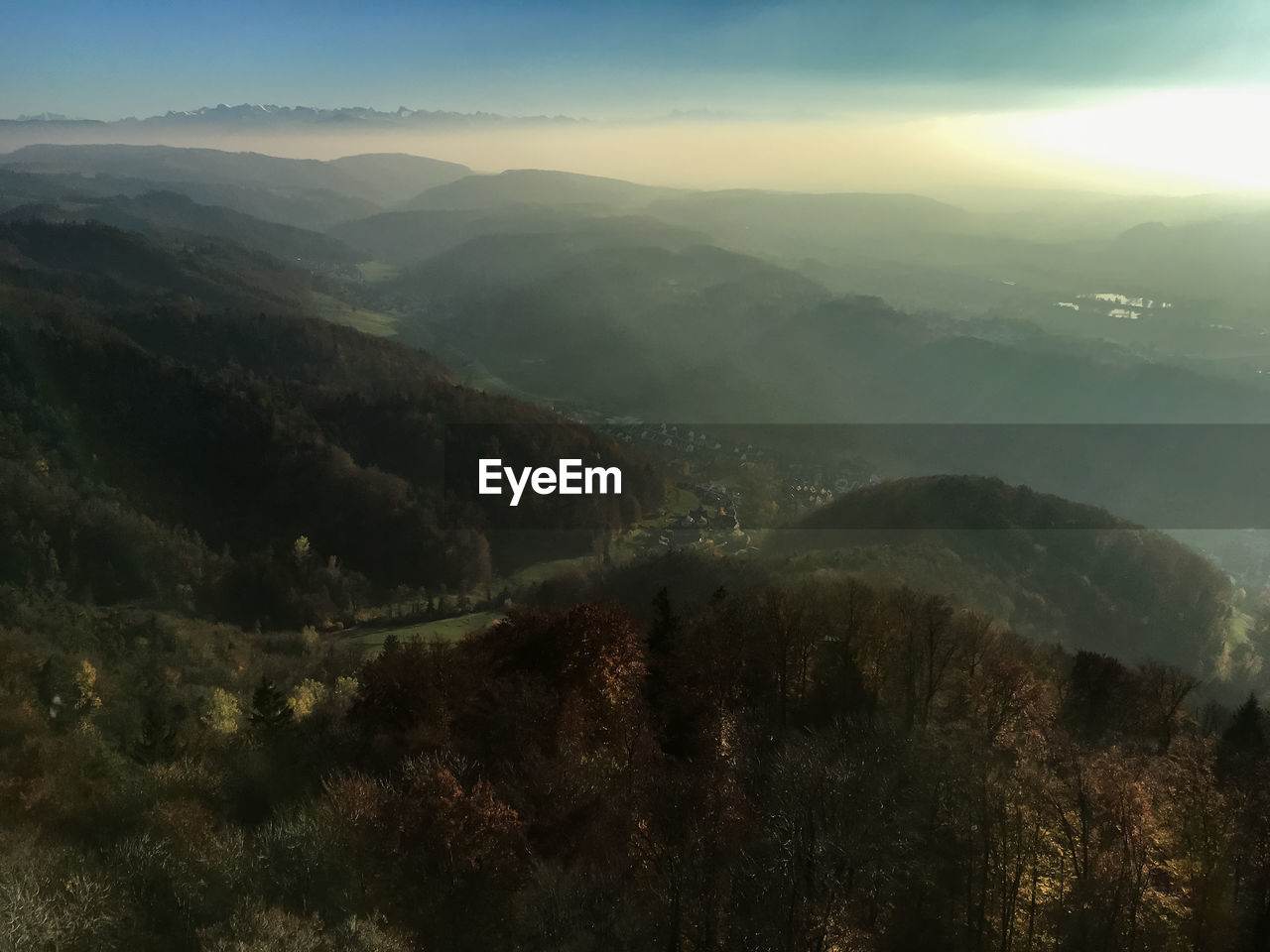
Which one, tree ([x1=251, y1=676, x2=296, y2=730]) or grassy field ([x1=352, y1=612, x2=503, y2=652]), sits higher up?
tree ([x1=251, y1=676, x2=296, y2=730])

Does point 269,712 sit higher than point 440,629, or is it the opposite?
point 269,712

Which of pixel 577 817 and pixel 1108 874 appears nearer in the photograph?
pixel 1108 874

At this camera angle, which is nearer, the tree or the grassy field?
the tree

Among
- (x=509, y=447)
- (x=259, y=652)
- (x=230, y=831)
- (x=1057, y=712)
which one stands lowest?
(x=259, y=652)

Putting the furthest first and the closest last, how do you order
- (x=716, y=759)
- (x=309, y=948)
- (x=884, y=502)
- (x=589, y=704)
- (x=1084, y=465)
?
(x=1084, y=465) < (x=884, y=502) < (x=589, y=704) < (x=716, y=759) < (x=309, y=948)

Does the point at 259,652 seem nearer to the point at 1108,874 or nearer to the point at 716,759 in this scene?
the point at 716,759

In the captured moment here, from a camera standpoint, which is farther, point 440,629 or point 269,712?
point 440,629

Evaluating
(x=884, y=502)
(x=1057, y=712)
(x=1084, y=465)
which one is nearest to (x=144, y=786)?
(x=1057, y=712)

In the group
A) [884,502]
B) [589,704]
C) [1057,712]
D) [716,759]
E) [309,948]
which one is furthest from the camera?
[884,502]
